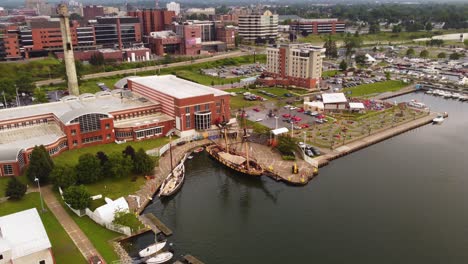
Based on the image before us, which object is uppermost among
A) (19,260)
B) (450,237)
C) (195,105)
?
(195,105)

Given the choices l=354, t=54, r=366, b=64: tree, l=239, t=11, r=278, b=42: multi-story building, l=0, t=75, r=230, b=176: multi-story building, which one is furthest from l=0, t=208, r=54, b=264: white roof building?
l=239, t=11, r=278, b=42: multi-story building

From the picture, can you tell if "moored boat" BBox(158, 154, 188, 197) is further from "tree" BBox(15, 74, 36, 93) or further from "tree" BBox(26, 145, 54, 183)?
"tree" BBox(15, 74, 36, 93)

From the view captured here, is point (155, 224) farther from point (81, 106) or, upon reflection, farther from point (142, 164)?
point (81, 106)

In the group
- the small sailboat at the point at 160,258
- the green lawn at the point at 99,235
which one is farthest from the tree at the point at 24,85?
the small sailboat at the point at 160,258

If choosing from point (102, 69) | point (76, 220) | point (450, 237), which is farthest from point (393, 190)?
point (102, 69)

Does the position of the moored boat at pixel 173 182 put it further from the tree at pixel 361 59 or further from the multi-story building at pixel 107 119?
the tree at pixel 361 59

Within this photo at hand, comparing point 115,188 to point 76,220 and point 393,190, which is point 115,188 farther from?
point 393,190
